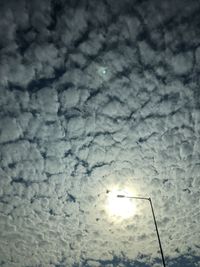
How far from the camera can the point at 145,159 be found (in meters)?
10.2

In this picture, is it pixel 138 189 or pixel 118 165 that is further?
pixel 138 189

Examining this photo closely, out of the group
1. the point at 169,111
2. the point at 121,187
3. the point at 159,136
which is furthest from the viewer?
the point at 121,187

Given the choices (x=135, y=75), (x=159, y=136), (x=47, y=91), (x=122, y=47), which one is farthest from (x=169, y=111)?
(x=47, y=91)

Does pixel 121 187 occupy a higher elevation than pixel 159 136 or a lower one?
lower

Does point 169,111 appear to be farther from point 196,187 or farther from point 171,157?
point 196,187

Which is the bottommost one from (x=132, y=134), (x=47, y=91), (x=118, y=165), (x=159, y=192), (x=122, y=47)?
(x=159, y=192)

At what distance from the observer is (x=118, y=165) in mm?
10336

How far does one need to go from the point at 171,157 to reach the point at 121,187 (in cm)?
242

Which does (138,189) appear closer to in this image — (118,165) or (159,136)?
(118,165)

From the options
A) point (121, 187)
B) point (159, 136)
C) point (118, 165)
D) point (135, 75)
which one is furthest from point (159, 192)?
point (135, 75)

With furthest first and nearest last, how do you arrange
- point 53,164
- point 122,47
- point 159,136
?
point 53,164, point 159,136, point 122,47

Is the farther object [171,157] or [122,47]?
[171,157]

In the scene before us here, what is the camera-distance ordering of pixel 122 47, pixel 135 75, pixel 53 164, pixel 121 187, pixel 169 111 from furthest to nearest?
pixel 121 187 → pixel 53 164 → pixel 169 111 → pixel 135 75 → pixel 122 47

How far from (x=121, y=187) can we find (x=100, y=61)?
5.62 meters
